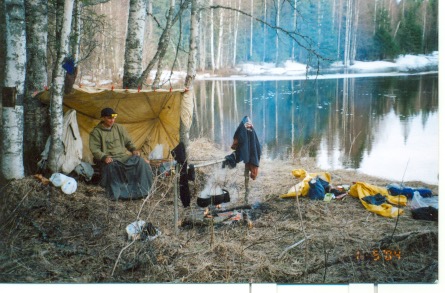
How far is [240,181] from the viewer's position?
173 inches

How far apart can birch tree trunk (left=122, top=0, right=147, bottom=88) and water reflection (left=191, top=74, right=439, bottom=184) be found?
1.02 metres

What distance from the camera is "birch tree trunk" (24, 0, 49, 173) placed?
14.0 ft

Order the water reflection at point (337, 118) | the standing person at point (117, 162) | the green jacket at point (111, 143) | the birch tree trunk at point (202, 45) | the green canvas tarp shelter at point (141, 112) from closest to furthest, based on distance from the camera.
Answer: the water reflection at point (337, 118), the standing person at point (117, 162), the green jacket at point (111, 143), the green canvas tarp shelter at point (141, 112), the birch tree trunk at point (202, 45)

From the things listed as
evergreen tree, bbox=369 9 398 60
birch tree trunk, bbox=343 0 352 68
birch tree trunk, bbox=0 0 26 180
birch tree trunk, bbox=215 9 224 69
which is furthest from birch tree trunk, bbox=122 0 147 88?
evergreen tree, bbox=369 9 398 60

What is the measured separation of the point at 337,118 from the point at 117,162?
234cm

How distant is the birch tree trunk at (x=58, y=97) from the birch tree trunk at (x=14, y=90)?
31 cm

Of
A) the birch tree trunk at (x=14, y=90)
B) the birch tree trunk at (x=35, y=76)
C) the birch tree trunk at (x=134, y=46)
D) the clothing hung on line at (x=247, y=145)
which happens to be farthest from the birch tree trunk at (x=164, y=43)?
the birch tree trunk at (x=14, y=90)

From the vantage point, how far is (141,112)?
5043mm

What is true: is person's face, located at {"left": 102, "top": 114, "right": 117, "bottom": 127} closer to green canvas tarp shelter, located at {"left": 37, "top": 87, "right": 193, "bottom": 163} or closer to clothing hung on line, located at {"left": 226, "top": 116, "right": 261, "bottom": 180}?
green canvas tarp shelter, located at {"left": 37, "top": 87, "right": 193, "bottom": 163}

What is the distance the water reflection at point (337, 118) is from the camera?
157 inches

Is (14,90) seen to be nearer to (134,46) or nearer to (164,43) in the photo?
(134,46)

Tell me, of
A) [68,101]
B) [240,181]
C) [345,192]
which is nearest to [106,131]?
[68,101]

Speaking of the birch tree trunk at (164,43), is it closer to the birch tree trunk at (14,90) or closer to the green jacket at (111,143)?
the green jacket at (111,143)

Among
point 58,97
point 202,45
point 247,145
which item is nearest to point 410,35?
point 247,145
